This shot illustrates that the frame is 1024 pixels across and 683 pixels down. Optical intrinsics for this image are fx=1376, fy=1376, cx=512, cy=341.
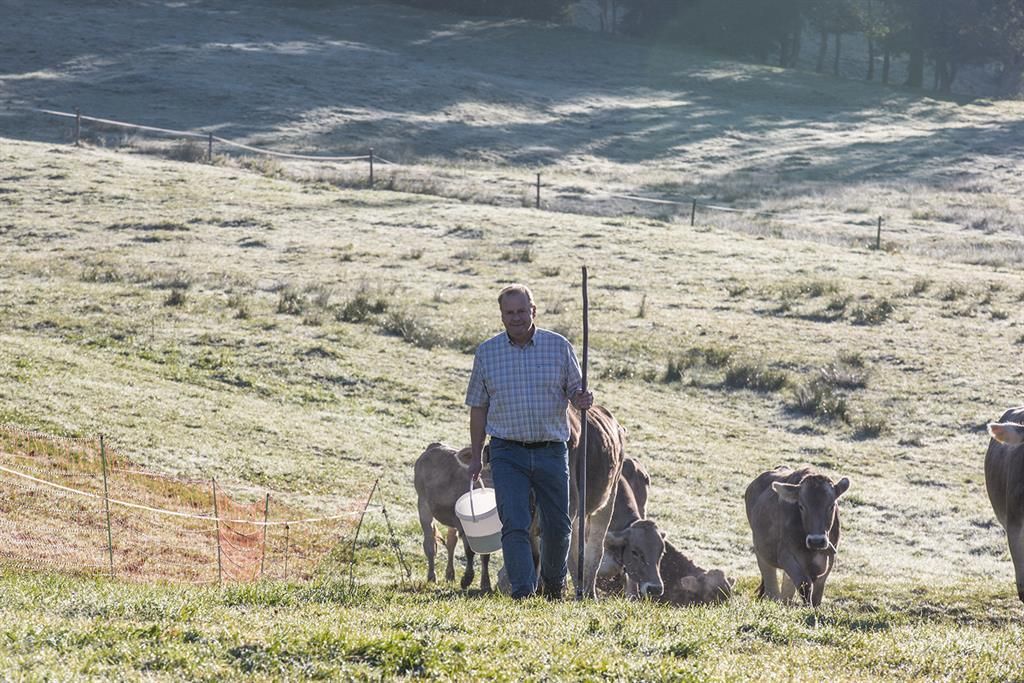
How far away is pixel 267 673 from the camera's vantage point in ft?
21.5

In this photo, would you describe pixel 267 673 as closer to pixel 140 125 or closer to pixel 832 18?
pixel 140 125

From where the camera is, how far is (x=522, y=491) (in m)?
9.96

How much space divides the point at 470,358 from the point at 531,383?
1792 cm

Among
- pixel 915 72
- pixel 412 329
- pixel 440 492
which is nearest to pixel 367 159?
pixel 412 329

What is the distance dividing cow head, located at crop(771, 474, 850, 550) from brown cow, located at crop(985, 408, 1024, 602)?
56.3 inches

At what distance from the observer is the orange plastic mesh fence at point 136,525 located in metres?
13.1

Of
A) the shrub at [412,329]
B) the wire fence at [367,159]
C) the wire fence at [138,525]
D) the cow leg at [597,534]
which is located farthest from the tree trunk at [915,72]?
the cow leg at [597,534]

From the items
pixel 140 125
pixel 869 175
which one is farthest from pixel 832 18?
pixel 140 125

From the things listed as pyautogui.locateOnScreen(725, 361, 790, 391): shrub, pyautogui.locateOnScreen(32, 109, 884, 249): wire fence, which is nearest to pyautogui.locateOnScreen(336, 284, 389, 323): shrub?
pyautogui.locateOnScreen(725, 361, 790, 391): shrub

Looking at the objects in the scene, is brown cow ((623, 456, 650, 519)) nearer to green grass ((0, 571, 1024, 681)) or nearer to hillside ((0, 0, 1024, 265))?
green grass ((0, 571, 1024, 681))

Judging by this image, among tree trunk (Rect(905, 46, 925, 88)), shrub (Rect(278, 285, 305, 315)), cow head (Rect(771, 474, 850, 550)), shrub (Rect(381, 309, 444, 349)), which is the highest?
tree trunk (Rect(905, 46, 925, 88))

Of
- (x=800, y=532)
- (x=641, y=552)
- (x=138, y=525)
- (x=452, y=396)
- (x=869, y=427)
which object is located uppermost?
(x=800, y=532)

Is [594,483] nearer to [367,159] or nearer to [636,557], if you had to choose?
[636,557]

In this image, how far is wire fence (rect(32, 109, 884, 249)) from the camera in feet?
168
